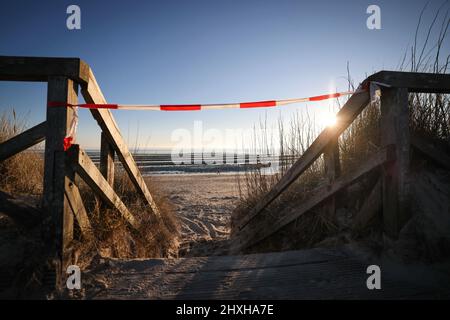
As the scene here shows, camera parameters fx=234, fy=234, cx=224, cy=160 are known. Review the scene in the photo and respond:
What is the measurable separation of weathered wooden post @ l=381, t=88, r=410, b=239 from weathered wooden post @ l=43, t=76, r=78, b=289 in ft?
7.97

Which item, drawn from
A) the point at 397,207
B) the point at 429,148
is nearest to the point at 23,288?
the point at 397,207

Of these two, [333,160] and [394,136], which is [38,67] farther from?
[394,136]

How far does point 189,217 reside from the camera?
17.3 feet

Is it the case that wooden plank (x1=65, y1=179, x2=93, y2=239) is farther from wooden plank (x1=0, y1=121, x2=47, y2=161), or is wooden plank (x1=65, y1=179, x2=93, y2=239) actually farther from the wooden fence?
wooden plank (x1=0, y1=121, x2=47, y2=161)

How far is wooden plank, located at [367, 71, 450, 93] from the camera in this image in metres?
1.83

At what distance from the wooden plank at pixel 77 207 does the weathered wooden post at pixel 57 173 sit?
0.13 feet

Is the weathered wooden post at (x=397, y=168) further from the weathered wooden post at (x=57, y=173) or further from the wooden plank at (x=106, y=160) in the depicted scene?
the wooden plank at (x=106, y=160)

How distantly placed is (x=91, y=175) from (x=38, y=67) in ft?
2.77

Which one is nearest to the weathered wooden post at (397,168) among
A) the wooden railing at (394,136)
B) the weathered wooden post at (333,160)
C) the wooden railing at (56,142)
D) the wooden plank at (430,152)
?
the wooden railing at (394,136)

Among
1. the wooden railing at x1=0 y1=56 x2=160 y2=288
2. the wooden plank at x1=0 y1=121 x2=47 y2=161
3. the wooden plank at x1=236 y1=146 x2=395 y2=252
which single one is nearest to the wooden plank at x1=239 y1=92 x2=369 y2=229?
the wooden plank at x1=236 y1=146 x2=395 y2=252

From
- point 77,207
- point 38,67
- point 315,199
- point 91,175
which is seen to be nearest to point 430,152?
point 315,199

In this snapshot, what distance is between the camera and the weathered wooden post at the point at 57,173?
1.62 m

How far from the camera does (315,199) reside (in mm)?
2439

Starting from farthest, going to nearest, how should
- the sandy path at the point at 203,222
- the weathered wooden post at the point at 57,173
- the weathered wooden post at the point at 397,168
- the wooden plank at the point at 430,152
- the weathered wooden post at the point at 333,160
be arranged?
the sandy path at the point at 203,222 < the weathered wooden post at the point at 333,160 < the wooden plank at the point at 430,152 < the weathered wooden post at the point at 397,168 < the weathered wooden post at the point at 57,173
